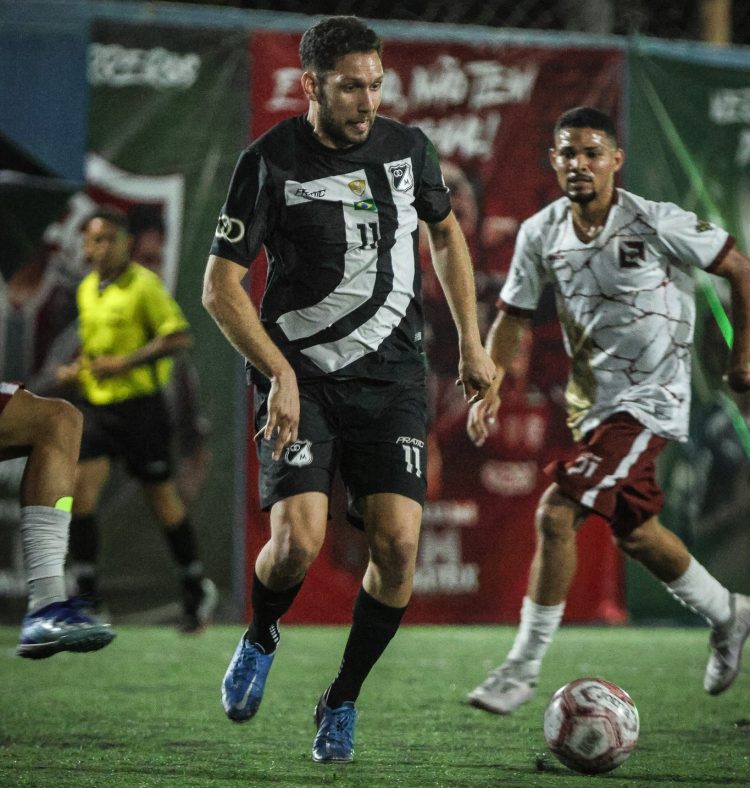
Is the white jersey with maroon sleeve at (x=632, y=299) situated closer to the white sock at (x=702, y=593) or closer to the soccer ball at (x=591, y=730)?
the white sock at (x=702, y=593)

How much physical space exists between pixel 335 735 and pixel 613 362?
1899mm

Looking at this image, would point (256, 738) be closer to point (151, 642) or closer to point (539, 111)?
point (151, 642)

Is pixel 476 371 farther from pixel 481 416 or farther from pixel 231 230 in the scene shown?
pixel 231 230

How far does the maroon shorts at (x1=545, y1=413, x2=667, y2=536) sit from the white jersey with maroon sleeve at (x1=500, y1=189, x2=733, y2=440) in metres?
0.07

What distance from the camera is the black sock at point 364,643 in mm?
4469

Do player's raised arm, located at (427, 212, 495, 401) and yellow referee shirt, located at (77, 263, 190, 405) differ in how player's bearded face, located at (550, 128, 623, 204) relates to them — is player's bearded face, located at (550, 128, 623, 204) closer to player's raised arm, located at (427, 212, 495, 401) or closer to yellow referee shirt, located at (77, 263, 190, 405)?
player's raised arm, located at (427, 212, 495, 401)

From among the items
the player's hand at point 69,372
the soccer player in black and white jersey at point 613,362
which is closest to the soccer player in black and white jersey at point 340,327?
the soccer player in black and white jersey at point 613,362

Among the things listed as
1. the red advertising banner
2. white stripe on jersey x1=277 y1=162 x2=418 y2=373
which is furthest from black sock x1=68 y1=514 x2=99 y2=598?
white stripe on jersey x1=277 y1=162 x2=418 y2=373

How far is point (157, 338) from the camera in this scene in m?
8.36

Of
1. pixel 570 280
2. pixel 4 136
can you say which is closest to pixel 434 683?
pixel 570 280

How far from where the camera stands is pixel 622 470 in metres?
5.30

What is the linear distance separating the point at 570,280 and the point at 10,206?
185 inches

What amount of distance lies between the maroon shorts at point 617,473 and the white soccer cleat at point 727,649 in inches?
22.6

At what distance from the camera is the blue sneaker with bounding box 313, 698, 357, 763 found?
4.35 m
